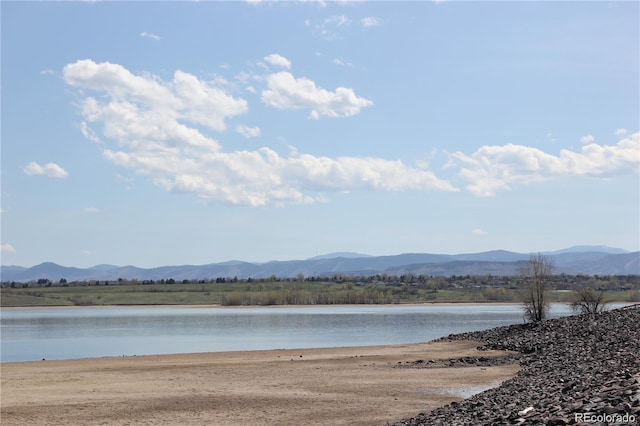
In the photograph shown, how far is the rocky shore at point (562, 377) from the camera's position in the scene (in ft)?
42.4

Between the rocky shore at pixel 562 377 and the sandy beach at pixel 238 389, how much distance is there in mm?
1983

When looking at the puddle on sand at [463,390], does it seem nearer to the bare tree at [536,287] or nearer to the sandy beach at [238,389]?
the sandy beach at [238,389]

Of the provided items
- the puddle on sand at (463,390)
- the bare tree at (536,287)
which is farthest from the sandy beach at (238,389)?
the bare tree at (536,287)

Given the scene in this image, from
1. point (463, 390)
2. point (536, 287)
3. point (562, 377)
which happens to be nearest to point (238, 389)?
point (463, 390)

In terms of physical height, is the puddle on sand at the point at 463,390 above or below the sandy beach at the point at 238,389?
above

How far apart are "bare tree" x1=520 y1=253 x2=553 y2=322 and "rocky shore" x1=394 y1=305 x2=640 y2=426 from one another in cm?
736

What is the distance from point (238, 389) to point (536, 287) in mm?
33533

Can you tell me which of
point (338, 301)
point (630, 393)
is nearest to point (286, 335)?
point (630, 393)

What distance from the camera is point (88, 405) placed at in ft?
78.2

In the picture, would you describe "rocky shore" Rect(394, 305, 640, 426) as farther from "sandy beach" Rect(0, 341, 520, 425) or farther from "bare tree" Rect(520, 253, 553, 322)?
"bare tree" Rect(520, 253, 553, 322)

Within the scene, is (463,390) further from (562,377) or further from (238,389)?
(238,389)

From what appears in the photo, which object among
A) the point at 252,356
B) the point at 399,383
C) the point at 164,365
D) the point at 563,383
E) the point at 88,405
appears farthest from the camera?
the point at 252,356

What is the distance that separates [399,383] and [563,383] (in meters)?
8.49

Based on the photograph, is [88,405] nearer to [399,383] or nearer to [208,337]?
[399,383]
